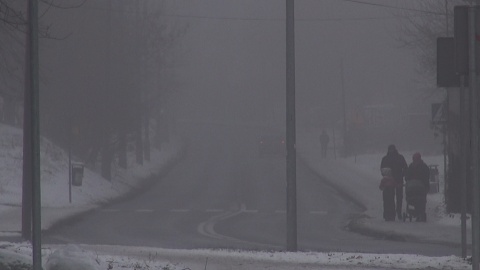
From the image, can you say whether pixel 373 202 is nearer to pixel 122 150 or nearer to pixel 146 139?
pixel 122 150

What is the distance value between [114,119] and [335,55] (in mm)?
71657

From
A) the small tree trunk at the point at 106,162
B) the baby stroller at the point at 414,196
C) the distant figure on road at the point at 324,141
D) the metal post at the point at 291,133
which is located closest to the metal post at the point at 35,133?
the metal post at the point at 291,133

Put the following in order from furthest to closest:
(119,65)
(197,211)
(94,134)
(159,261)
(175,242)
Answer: (119,65)
(94,134)
(197,211)
(175,242)
(159,261)

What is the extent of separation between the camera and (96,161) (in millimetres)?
44344

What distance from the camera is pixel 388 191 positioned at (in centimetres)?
2534

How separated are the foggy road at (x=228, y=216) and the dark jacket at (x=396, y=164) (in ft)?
6.23

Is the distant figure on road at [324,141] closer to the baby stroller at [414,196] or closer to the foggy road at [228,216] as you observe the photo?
the foggy road at [228,216]

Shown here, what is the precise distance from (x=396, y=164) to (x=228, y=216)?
6625 mm

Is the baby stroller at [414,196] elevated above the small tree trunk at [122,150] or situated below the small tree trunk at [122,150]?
below

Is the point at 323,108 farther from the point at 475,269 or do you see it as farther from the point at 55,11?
the point at 475,269

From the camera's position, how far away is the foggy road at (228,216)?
2172 centimetres

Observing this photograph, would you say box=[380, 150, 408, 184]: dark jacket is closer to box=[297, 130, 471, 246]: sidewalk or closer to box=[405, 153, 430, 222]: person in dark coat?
box=[405, 153, 430, 222]: person in dark coat

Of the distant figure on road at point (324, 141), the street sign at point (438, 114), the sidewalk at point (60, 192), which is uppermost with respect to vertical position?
the street sign at point (438, 114)

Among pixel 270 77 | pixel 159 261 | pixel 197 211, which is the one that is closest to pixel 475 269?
pixel 159 261
